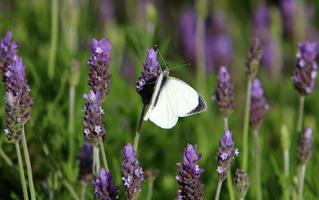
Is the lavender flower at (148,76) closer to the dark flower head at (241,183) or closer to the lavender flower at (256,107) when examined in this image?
the dark flower head at (241,183)

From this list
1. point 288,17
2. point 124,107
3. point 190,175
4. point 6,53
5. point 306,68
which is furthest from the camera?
point 288,17

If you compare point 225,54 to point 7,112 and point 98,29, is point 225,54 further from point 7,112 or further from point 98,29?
point 7,112

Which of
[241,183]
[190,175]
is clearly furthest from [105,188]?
[241,183]

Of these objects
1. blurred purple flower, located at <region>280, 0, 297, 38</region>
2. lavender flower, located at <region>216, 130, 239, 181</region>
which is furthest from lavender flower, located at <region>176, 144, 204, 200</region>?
blurred purple flower, located at <region>280, 0, 297, 38</region>

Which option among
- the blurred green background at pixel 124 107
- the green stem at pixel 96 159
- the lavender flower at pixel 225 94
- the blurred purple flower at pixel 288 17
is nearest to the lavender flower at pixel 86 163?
the blurred green background at pixel 124 107

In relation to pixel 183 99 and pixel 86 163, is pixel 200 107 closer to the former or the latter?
pixel 183 99

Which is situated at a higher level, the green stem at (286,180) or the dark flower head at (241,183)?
the green stem at (286,180)
